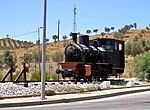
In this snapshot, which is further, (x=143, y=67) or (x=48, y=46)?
(x=48, y=46)

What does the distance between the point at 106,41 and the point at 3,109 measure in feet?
71.5

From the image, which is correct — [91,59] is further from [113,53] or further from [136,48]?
[136,48]

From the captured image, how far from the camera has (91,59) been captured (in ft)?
118

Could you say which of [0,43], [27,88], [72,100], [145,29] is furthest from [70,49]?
[0,43]

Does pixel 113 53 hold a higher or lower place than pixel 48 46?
lower

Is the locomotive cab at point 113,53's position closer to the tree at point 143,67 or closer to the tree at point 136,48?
the tree at point 143,67

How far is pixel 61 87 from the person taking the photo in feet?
88.9

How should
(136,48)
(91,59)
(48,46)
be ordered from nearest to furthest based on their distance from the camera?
1. (91,59)
2. (136,48)
3. (48,46)

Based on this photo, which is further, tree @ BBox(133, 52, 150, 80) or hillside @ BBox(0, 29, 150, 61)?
hillside @ BBox(0, 29, 150, 61)

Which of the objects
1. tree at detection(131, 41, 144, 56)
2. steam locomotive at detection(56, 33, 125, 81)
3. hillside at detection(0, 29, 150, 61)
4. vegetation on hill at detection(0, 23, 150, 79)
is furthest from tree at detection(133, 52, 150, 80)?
hillside at detection(0, 29, 150, 61)

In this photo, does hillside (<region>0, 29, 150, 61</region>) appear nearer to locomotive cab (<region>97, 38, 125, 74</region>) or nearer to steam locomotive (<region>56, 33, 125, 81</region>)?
locomotive cab (<region>97, 38, 125, 74</region>)

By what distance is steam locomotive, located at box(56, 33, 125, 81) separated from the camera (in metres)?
34.1

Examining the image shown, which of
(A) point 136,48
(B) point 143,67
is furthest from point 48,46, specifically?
(B) point 143,67

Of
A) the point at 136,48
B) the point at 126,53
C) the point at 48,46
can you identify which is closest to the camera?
the point at 136,48
